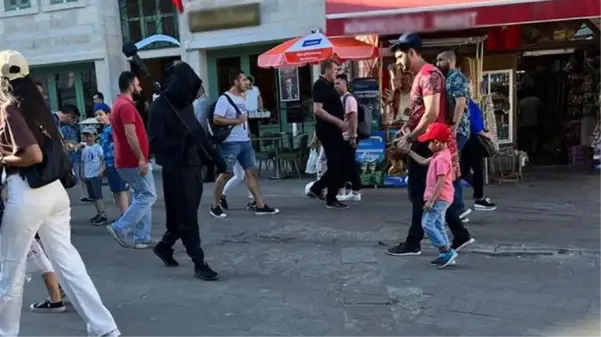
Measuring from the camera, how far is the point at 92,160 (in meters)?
8.08

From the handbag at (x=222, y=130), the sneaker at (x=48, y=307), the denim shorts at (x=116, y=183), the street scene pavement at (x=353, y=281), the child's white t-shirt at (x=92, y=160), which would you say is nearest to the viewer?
the street scene pavement at (x=353, y=281)

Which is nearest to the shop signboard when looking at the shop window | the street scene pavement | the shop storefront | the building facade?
the shop storefront

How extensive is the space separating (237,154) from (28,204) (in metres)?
4.02

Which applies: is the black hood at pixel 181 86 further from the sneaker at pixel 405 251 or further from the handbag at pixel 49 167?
the sneaker at pixel 405 251

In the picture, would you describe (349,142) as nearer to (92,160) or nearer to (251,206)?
(251,206)

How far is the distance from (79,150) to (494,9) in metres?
5.82

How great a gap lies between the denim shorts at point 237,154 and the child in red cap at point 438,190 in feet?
9.28

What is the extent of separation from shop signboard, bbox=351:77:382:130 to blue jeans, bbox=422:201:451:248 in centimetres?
410

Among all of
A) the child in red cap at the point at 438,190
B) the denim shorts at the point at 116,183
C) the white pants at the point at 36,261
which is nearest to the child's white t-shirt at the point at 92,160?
the denim shorts at the point at 116,183

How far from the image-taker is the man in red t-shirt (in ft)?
19.9

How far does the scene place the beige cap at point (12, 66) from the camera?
12.0ft

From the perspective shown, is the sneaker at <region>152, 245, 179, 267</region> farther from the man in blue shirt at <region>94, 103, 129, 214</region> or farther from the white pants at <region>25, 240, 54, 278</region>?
the man in blue shirt at <region>94, 103, 129, 214</region>

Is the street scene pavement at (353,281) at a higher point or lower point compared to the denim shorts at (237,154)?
lower

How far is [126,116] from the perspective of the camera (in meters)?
6.03
